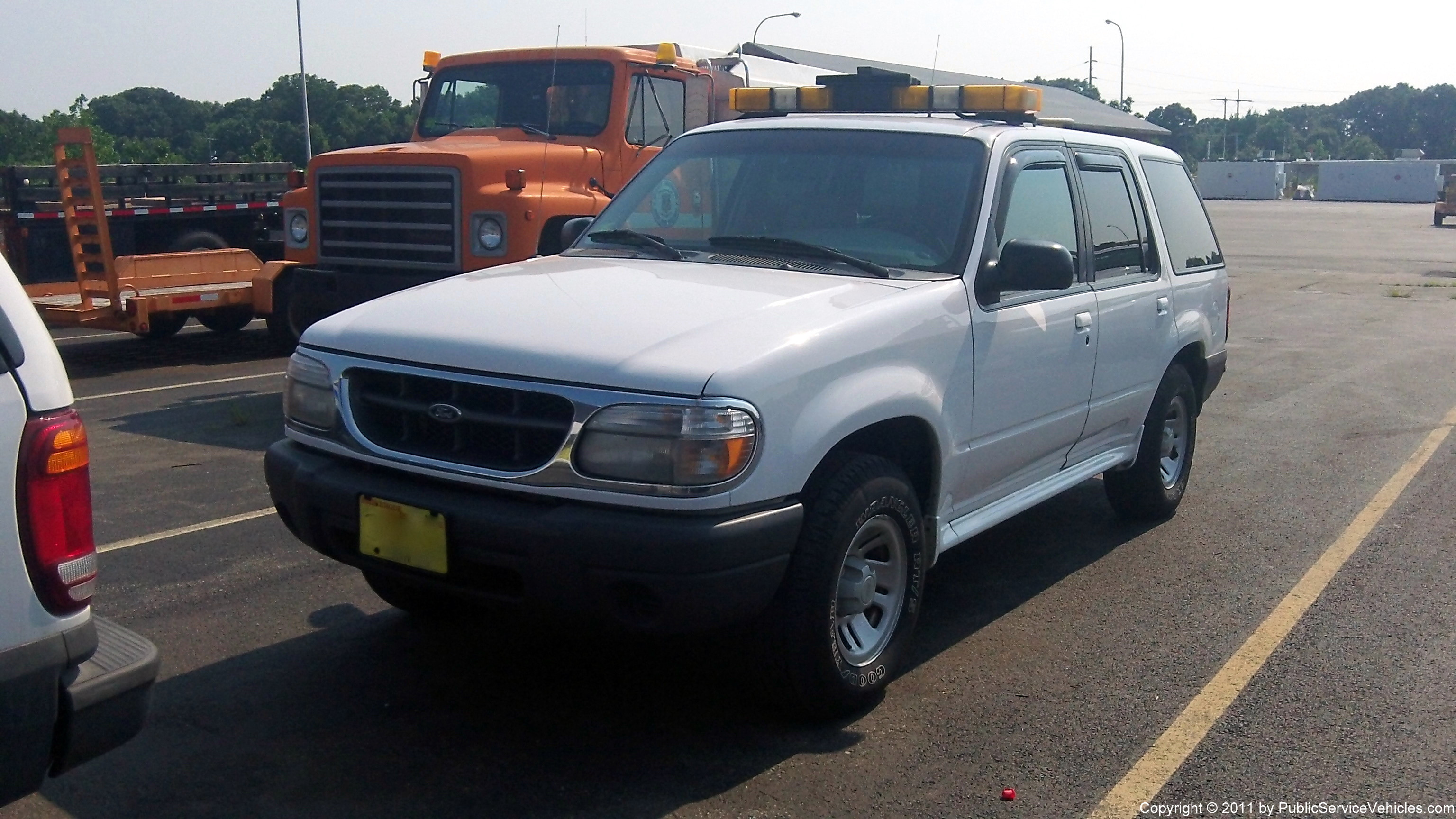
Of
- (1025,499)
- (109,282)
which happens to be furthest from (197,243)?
(1025,499)

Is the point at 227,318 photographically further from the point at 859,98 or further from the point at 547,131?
the point at 859,98

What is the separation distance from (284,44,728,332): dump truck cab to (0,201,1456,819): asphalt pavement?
235 cm

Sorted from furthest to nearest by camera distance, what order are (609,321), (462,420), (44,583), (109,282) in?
(109,282), (609,321), (462,420), (44,583)

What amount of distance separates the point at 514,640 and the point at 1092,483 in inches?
156

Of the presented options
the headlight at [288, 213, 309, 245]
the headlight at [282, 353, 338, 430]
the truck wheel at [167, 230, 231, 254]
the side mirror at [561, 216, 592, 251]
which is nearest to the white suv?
the headlight at [282, 353, 338, 430]

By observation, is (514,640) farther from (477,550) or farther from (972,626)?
(972,626)

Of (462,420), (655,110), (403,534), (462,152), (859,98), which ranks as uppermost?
(655,110)

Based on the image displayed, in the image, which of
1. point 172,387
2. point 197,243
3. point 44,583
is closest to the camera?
point 44,583

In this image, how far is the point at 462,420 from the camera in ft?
12.5

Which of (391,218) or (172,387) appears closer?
(391,218)

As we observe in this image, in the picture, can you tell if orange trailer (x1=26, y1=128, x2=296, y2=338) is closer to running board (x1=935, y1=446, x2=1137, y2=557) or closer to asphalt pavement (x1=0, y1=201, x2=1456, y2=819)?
asphalt pavement (x1=0, y1=201, x2=1456, y2=819)

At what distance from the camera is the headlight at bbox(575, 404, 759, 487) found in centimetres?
352

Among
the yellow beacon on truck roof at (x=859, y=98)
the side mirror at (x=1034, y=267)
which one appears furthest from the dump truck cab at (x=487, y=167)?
the side mirror at (x=1034, y=267)

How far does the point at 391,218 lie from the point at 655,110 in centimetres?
215
